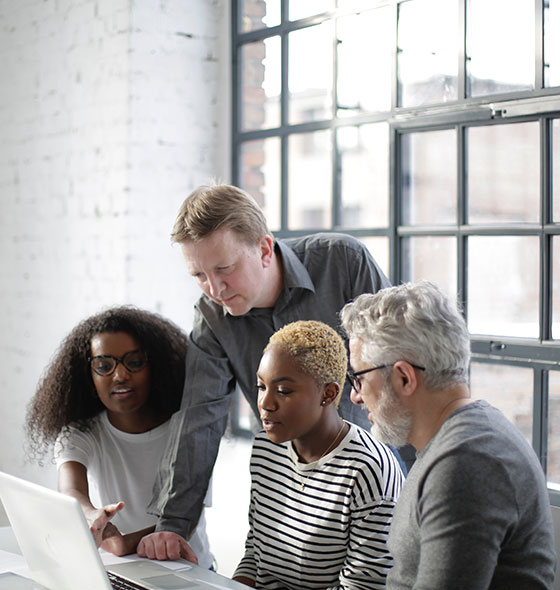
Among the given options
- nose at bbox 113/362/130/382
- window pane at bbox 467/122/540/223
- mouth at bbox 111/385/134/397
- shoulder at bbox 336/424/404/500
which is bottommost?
shoulder at bbox 336/424/404/500

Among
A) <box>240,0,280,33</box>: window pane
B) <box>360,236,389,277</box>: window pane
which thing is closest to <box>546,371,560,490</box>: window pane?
<box>360,236,389,277</box>: window pane

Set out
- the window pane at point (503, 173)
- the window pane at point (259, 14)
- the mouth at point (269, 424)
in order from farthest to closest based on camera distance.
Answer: the window pane at point (259, 14), the window pane at point (503, 173), the mouth at point (269, 424)

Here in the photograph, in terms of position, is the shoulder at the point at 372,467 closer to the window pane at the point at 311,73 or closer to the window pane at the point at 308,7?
the window pane at the point at 311,73

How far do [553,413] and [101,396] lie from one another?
4.46ft

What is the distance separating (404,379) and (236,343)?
0.84 meters

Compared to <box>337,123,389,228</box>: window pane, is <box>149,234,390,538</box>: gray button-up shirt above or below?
below

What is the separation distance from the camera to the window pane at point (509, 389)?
265 centimetres

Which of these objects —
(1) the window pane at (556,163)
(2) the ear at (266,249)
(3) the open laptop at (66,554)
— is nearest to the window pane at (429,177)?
(1) the window pane at (556,163)

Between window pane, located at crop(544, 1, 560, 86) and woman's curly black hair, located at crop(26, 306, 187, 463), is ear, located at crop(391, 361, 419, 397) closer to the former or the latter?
woman's curly black hair, located at crop(26, 306, 187, 463)

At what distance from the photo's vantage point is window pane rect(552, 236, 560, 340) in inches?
100

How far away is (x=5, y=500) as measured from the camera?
1.77 metres

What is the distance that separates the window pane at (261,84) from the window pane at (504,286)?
1.16m

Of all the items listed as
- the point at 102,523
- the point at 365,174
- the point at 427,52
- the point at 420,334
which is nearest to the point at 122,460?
the point at 102,523

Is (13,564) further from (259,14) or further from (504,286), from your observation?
(259,14)
